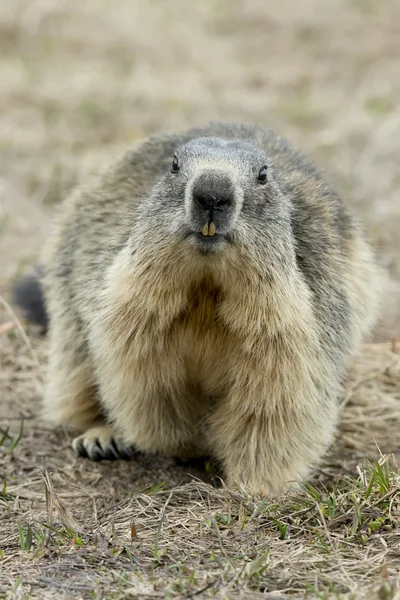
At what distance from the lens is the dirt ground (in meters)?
4.54

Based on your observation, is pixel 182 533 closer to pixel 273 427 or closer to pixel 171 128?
pixel 273 427

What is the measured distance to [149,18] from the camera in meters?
17.1

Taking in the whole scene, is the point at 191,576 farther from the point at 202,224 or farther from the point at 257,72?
the point at 257,72

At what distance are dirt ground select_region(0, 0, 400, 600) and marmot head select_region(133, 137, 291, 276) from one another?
54.3 inches

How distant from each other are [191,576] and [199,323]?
1632 mm

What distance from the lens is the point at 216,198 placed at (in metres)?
4.82

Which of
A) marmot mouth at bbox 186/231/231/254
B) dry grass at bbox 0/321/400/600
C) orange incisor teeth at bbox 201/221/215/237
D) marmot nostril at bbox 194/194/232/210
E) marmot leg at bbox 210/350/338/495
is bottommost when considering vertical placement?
dry grass at bbox 0/321/400/600

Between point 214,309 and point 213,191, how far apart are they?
81cm

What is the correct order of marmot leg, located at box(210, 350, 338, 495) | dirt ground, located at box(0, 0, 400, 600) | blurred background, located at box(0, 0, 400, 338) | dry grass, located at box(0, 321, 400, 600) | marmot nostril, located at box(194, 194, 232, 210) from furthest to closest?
blurred background, located at box(0, 0, 400, 338) < marmot leg, located at box(210, 350, 338, 495) < marmot nostril, located at box(194, 194, 232, 210) < dirt ground, located at box(0, 0, 400, 600) < dry grass, located at box(0, 321, 400, 600)

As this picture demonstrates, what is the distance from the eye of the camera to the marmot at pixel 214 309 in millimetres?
5180

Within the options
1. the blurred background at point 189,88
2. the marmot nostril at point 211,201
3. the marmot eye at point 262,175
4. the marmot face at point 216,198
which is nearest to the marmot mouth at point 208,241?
the marmot face at point 216,198

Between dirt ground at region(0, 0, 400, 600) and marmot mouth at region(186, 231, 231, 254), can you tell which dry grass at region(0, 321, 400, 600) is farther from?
marmot mouth at region(186, 231, 231, 254)

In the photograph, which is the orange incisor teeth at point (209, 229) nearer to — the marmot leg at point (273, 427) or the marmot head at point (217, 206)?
the marmot head at point (217, 206)

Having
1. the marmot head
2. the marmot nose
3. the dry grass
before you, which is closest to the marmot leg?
the dry grass
